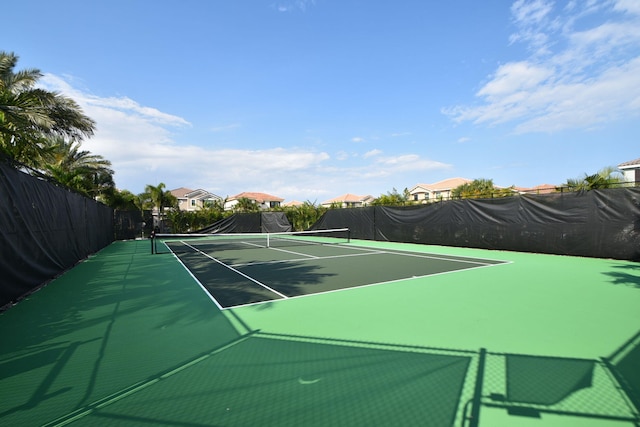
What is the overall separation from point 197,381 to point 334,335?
1563 mm

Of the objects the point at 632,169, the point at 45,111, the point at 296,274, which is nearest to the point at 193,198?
the point at 45,111

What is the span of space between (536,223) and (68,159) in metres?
25.3

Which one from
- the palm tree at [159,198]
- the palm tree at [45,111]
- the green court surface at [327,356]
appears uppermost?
the palm tree at [45,111]

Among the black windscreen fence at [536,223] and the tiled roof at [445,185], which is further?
the tiled roof at [445,185]

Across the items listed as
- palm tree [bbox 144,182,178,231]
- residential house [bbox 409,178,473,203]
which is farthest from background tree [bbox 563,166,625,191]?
residential house [bbox 409,178,473,203]

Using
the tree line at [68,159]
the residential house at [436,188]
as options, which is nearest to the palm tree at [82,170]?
the tree line at [68,159]

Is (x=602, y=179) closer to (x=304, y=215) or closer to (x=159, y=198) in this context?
(x=304, y=215)

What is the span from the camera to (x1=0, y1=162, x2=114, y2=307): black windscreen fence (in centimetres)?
495

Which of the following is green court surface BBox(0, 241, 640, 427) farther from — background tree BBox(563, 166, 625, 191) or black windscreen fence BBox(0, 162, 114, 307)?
background tree BBox(563, 166, 625, 191)

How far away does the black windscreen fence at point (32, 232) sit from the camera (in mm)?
4953

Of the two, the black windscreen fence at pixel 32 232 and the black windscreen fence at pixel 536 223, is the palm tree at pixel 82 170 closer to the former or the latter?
the black windscreen fence at pixel 32 232

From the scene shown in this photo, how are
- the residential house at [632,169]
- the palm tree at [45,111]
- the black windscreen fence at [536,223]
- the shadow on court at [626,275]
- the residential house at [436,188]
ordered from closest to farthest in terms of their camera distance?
the shadow on court at [626,275] < the black windscreen fence at [536,223] < the palm tree at [45,111] < the residential house at [632,169] < the residential house at [436,188]

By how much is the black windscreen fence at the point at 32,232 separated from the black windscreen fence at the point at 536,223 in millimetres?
13865

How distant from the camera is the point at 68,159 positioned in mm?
19859
